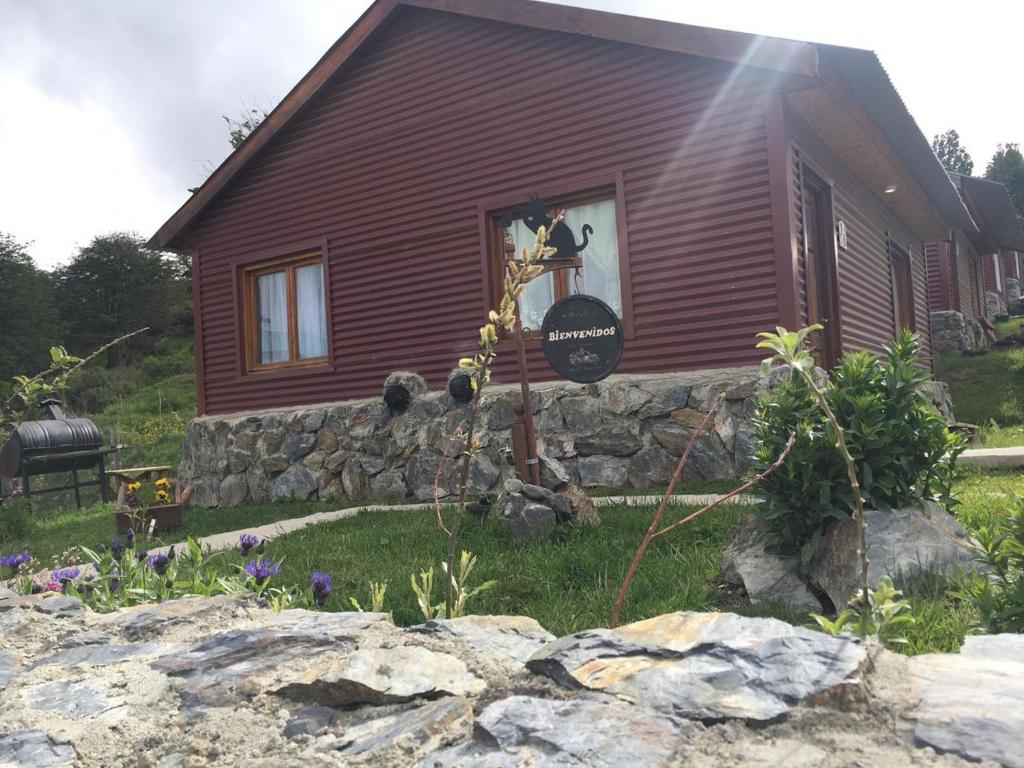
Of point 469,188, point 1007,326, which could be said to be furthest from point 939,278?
point 469,188

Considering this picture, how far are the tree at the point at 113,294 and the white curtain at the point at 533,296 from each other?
25.5 metres

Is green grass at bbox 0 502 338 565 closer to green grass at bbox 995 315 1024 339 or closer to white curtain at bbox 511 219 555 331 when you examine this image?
white curtain at bbox 511 219 555 331

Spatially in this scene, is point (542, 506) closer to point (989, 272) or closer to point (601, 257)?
point (601, 257)

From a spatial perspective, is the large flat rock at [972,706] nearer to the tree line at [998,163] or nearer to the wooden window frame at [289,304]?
the wooden window frame at [289,304]

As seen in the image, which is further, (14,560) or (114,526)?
(114,526)

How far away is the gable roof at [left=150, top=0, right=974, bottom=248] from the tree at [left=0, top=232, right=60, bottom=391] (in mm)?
20256

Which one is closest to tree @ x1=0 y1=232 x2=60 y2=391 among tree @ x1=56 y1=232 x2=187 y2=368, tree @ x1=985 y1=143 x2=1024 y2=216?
tree @ x1=56 y1=232 x2=187 y2=368

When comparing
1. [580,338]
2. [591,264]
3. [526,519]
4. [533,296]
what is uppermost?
[591,264]

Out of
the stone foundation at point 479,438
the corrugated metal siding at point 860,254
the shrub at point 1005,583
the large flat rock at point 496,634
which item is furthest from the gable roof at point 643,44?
the large flat rock at point 496,634

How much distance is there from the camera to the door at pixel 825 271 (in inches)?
356

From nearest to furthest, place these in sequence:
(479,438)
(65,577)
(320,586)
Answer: (320,586) < (65,577) < (479,438)

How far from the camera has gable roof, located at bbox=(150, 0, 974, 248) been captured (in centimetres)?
682

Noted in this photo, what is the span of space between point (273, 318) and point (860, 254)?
815 cm

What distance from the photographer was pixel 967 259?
22141mm
